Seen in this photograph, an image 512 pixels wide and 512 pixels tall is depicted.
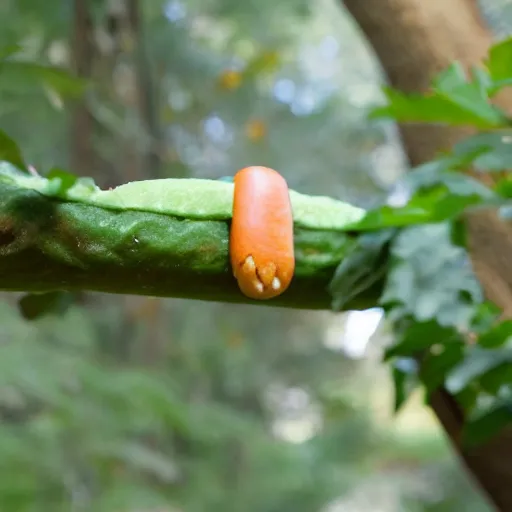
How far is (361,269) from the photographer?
1.66 ft

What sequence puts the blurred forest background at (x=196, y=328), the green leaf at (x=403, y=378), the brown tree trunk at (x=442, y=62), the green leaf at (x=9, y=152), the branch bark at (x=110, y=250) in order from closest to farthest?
1. the branch bark at (x=110, y=250)
2. the green leaf at (x=9, y=152)
3. the green leaf at (x=403, y=378)
4. the brown tree trunk at (x=442, y=62)
5. the blurred forest background at (x=196, y=328)

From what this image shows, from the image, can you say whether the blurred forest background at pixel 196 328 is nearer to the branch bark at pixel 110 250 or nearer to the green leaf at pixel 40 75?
the green leaf at pixel 40 75

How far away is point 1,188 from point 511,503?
71cm

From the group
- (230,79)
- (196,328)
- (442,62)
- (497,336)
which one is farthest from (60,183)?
(196,328)

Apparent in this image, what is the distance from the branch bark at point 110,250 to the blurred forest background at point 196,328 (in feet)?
0.78

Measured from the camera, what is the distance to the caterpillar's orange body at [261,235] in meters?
0.41

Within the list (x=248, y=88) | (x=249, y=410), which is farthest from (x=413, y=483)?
(x=248, y=88)

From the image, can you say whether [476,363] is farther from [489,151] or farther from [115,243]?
[115,243]

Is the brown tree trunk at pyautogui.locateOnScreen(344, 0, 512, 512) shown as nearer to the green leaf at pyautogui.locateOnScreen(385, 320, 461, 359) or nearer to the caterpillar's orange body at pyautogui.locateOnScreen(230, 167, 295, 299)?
the green leaf at pyautogui.locateOnScreen(385, 320, 461, 359)

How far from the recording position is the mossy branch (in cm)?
38

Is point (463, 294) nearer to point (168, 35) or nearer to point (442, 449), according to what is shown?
point (168, 35)

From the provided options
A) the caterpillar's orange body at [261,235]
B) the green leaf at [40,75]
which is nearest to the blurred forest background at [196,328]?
the green leaf at [40,75]

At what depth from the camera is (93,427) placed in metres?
1.20

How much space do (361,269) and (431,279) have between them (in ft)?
0.21
